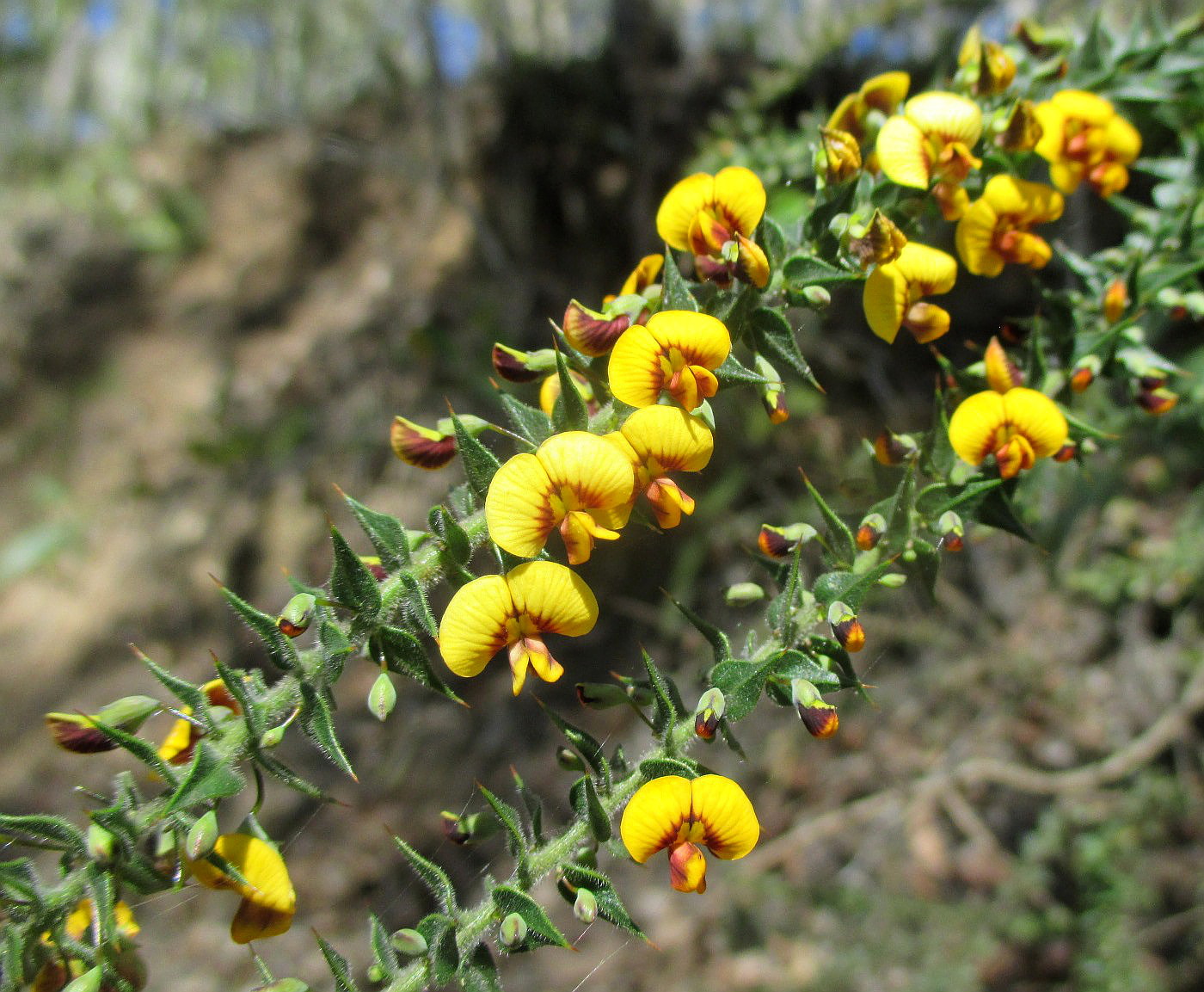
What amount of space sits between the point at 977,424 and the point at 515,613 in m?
1.00

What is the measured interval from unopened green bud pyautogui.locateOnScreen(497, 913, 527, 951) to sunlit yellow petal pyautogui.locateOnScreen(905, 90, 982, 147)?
1.65 m

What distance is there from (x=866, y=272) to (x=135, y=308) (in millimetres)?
9287

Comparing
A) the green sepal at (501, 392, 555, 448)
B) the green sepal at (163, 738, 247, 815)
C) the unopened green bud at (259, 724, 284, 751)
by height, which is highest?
the green sepal at (501, 392, 555, 448)

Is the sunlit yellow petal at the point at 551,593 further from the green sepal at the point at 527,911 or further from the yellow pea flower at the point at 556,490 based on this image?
the green sepal at the point at 527,911

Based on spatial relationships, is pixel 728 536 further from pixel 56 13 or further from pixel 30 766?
pixel 56 13

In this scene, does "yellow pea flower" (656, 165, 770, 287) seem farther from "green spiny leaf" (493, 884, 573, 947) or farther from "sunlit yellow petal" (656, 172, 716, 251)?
"green spiny leaf" (493, 884, 573, 947)

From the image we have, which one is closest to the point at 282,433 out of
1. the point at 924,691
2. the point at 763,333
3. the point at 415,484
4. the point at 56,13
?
the point at 415,484

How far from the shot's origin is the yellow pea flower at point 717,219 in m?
1.45

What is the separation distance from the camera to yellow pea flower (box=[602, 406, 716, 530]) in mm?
1328

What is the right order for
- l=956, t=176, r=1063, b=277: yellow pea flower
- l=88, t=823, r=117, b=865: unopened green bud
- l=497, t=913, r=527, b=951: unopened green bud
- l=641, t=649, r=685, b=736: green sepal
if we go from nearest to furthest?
1. l=88, t=823, r=117, b=865: unopened green bud
2. l=497, t=913, r=527, b=951: unopened green bud
3. l=641, t=649, r=685, b=736: green sepal
4. l=956, t=176, r=1063, b=277: yellow pea flower

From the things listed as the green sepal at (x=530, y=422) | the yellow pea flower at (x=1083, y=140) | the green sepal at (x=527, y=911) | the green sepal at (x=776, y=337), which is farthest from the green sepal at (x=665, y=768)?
the yellow pea flower at (x=1083, y=140)

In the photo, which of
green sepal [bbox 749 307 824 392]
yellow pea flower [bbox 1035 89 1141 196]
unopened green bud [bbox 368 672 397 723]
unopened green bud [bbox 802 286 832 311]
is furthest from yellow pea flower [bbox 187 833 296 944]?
yellow pea flower [bbox 1035 89 1141 196]

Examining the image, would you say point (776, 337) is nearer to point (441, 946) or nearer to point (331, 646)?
point (331, 646)

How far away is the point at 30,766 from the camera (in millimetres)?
6746
